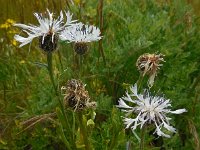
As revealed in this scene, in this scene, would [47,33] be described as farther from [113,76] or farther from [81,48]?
[113,76]

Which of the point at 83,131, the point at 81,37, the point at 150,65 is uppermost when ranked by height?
the point at 81,37

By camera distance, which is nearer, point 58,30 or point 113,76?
point 58,30

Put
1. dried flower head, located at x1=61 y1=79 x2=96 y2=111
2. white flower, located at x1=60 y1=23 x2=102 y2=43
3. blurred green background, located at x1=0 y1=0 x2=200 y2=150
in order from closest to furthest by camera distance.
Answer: dried flower head, located at x1=61 y1=79 x2=96 y2=111 → white flower, located at x1=60 y1=23 x2=102 y2=43 → blurred green background, located at x1=0 y1=0 x2=200 y2=150

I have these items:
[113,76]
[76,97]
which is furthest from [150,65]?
[113,76]

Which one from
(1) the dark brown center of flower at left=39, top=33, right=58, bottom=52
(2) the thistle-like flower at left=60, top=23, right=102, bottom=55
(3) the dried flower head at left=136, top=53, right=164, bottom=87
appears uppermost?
(2) the thistle-like flower at left=60, top=23, right=102, bottom=55

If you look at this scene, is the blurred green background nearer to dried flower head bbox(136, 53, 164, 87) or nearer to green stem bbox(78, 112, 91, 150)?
green stem bbox(78, 112, 91, 150)

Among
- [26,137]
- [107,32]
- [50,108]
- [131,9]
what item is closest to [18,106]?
[26,137]

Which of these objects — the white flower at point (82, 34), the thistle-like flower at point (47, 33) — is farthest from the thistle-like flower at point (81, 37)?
the thistle-like flower at point (47, 33)

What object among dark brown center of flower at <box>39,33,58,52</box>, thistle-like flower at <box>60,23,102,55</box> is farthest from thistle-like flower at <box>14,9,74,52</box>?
thistle-like flower at <box>60,23,102,55</box>

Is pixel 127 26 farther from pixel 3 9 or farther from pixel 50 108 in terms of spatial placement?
pixel 3 9
